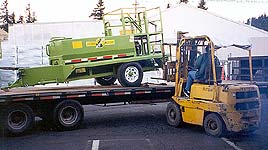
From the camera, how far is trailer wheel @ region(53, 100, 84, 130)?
10016 millimetres

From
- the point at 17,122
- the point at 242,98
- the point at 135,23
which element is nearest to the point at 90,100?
the point at 17,122

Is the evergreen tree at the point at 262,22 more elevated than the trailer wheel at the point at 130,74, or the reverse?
the evergreen tree at the point at 262,22

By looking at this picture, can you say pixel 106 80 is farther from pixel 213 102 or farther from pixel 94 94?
pixel 213 102

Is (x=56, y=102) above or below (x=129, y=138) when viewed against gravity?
above

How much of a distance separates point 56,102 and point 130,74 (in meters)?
2.21

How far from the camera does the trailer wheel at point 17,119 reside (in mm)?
9609

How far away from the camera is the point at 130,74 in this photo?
1121 centimetres

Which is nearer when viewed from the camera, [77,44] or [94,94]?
[94,94]

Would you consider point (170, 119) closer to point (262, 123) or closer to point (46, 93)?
point (262, 123)

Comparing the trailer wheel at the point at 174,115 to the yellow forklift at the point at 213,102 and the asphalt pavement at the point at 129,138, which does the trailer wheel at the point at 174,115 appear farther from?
the asphalt pavement at the point at 129,138

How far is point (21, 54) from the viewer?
69.2 feet

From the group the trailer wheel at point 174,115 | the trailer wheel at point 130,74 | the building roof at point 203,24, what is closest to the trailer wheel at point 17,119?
the trailer wheel at point 130,74

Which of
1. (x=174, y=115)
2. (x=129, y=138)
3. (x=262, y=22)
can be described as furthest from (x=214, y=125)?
(x=262, y=22)

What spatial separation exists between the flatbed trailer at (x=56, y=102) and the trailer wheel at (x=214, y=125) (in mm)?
2030
